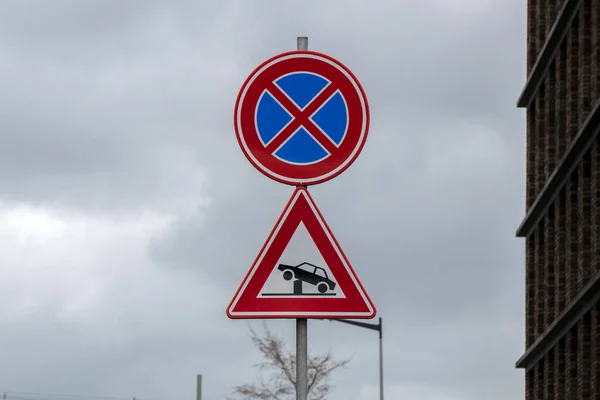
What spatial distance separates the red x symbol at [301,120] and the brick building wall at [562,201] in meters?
30.6

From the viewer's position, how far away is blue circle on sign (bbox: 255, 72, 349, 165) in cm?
799

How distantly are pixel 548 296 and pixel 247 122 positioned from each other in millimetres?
40780

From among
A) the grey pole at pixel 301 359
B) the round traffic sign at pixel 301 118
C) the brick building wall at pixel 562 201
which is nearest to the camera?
the grey pole at pixel 301 359

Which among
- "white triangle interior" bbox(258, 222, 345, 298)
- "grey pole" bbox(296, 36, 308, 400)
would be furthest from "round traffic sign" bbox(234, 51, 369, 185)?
"grey pole" bbox(296, 36, 308, 400)

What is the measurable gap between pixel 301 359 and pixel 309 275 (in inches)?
20.7

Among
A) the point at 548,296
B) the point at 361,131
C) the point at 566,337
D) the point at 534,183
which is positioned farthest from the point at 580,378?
the point at 361,131

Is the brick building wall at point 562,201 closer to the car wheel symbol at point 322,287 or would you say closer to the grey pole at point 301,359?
the car wheel symbol at point 322,287

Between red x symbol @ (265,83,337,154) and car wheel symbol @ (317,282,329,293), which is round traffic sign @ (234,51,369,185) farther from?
car wheel symbol @ (317,282,329,293)

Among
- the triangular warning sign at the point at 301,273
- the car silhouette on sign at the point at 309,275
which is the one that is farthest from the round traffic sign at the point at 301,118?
the car silhouette on sign at the point at 309,275

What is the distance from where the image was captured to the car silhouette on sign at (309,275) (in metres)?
7.84

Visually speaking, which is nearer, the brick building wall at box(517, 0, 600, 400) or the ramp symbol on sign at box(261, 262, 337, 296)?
the ramp symbol on sign at box(261, 262, 337, 296)

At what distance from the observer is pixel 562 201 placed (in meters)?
45.7

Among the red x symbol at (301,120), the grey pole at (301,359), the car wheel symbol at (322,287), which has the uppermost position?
the red x symbol at (301,120)

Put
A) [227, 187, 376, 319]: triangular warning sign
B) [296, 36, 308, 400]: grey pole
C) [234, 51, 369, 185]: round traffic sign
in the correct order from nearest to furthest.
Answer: [296, 36, 308, 400]: grey pole, [227, 187, 376, 319]: triangular warning sign, [234, 51, 369, 185]: round traffic sign
